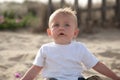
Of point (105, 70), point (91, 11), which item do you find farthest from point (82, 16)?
point (105, 70)

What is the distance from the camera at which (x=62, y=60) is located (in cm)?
359

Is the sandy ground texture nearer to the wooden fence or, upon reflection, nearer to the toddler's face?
the wooden fence

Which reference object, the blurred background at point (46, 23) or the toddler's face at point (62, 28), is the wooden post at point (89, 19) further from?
the toddler's face at point (62, 28)

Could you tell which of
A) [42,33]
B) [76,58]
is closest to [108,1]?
[42,33]

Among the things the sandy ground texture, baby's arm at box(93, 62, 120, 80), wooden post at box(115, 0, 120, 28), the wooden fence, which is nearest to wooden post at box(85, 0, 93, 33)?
the wooden fence

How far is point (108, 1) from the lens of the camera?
10.2m

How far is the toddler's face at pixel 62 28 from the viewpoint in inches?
141

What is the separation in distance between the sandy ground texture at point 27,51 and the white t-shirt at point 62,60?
67 centimetres

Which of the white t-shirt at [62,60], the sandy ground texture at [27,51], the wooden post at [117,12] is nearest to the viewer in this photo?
the white t-shirt at [62,60]

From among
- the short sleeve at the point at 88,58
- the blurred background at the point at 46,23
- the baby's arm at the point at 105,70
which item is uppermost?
the short sleeve at the point at 88,58

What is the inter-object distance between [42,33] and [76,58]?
18.4ft

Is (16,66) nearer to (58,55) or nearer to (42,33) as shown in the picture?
(58,55)

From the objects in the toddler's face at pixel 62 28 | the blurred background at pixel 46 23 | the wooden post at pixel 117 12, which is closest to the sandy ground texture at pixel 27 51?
the blurred background at pixel 46 23

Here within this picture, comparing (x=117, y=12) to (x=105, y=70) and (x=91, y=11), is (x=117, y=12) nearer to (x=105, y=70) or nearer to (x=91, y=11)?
(x=91, y=11)
